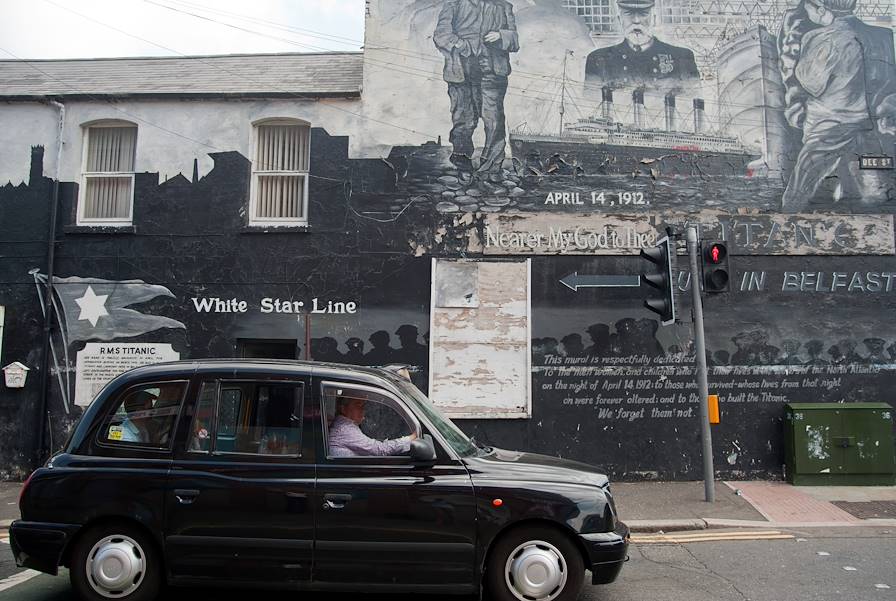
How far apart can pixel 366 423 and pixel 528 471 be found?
51.0 inches

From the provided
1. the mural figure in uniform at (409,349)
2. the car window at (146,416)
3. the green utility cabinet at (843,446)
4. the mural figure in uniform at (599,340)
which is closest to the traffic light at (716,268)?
the mural figure in uniform at (599,340)

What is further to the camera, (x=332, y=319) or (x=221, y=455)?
(x=332, y=319)

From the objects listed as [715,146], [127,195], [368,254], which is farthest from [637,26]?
[127,195]

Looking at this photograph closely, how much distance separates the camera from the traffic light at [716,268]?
29.5ft

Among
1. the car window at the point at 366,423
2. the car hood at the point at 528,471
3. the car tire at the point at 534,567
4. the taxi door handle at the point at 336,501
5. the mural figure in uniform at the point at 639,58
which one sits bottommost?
the car tire at the point at 534,567

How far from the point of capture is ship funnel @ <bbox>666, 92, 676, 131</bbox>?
11.0 metres

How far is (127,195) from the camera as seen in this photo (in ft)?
36.9

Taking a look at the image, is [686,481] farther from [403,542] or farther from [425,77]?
[425,77]

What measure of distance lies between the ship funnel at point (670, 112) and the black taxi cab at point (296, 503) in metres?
7.52

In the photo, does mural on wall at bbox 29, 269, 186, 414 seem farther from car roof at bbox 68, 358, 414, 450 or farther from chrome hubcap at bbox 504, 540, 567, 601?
chrome hubcap at bbox 504, 540, 567, 601

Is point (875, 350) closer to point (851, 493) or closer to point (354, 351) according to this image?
point (851, 493)

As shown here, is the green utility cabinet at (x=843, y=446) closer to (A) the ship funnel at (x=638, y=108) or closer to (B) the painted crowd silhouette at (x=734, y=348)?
(B) the painted crowd silhouette at (x=734, y=348)

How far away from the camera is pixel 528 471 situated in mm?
5105

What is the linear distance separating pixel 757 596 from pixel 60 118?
38.9 feet
